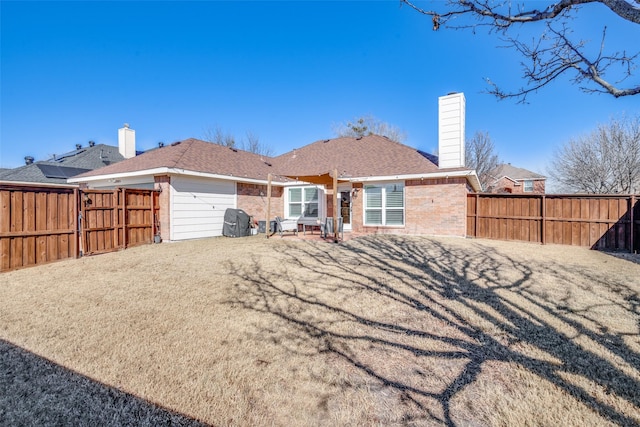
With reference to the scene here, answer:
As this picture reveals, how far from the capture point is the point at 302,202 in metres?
16.3

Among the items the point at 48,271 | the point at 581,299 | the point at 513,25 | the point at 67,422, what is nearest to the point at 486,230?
the point at 581,299

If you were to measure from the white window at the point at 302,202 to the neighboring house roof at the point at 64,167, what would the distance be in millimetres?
14720

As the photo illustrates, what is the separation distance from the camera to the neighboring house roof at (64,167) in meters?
18.1

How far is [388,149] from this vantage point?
623 inches

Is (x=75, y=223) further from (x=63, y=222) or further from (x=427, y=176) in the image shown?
(x=427, y=176)

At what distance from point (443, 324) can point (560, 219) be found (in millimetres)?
10412

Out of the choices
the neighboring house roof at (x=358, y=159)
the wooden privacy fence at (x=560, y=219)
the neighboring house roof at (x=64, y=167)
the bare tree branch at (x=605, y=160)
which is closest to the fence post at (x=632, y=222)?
the wooden privacy fence at (x=560, y=219)

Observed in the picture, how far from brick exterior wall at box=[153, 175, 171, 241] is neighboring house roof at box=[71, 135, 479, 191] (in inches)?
21.3

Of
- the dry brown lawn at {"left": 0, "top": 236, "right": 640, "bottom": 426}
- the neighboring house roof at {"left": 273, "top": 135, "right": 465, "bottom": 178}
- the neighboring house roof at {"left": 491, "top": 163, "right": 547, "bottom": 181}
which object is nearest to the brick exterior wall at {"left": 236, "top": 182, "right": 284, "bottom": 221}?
the neighboring house roof at {"left": 273, "top": 135, "right": 465, "bottom": 178}

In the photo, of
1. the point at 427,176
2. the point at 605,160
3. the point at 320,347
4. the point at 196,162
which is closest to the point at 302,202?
the point at 196,162

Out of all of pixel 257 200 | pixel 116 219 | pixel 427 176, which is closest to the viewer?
pixel 116 219

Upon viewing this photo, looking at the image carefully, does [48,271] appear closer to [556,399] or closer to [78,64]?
[556,399]

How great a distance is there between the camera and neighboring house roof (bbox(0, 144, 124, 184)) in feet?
59.3

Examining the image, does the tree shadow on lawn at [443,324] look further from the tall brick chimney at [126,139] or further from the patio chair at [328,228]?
the tall brick chimney at [126,139]
